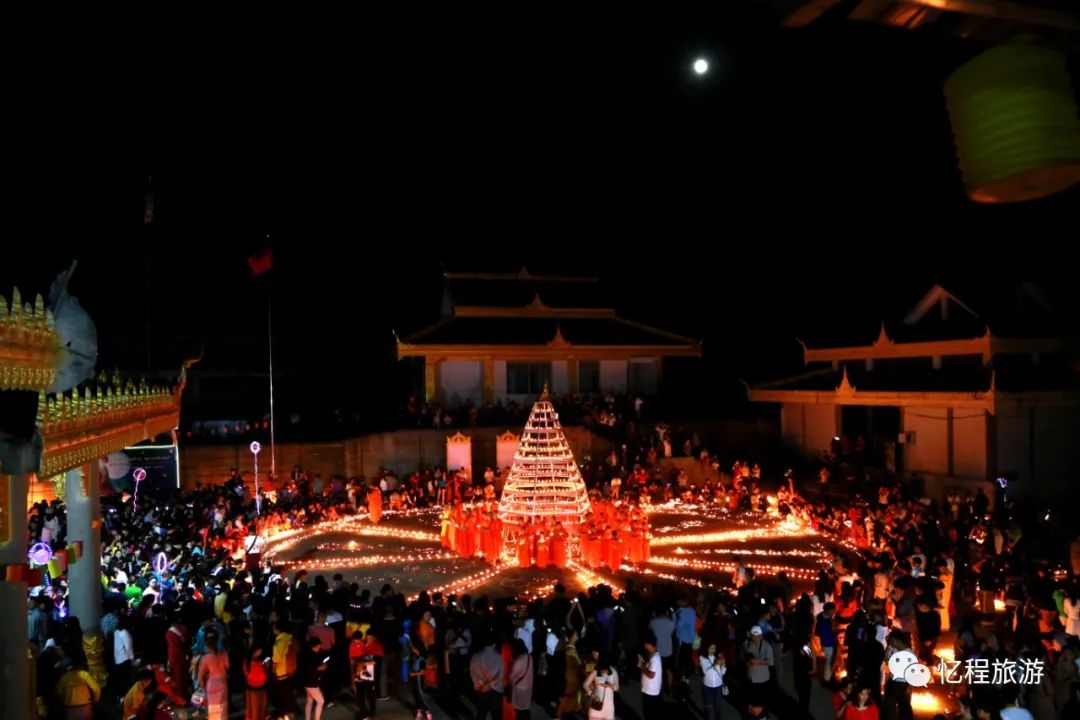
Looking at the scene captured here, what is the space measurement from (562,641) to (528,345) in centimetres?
2194

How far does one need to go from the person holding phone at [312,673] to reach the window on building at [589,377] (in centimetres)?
2409

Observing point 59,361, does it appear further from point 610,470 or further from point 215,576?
point 610,470

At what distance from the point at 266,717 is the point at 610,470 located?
689 inches

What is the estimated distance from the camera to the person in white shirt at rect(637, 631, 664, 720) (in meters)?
8.19

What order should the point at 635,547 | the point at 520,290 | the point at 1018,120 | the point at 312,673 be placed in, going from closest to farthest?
the point at 1018,120 < the point at 312,673 < the point at 635,547 < the point at 520,290

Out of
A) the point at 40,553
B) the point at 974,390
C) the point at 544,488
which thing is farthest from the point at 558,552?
the point at 974,390

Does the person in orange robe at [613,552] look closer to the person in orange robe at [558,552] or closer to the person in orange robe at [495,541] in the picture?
the person in orange robe at [558,552]

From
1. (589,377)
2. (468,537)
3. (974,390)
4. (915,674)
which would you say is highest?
(589,377)

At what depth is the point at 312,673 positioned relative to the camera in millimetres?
8305

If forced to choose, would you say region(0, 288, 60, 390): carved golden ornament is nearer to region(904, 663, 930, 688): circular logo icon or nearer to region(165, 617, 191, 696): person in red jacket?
region(165, 617, 191, 696): person in red jacket

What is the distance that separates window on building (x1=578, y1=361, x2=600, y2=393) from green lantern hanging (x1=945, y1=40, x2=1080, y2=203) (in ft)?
93.4

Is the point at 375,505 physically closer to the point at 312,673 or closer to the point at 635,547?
the point at 635,547

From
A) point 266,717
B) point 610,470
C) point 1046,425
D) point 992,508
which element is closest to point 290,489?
point 610,470

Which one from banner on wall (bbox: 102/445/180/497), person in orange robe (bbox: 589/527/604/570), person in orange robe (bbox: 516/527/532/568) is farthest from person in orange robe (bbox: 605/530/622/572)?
banner on wall (bbox: 102/445/180/497)
